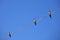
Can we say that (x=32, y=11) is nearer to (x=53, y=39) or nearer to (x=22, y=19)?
(x=22, y=19)

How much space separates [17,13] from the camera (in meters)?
1.63

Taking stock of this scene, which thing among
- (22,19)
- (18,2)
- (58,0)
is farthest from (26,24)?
(58,0)

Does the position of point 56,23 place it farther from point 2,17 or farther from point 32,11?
point 2,17

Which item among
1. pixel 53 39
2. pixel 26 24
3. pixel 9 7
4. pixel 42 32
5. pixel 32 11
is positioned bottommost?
pixel 53 39

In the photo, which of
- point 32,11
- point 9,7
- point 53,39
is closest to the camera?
point 53,39

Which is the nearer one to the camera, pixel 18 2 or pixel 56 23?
pixel 56 23

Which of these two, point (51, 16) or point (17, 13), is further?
point (17, 13)

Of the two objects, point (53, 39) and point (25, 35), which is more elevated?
point (25, 35)

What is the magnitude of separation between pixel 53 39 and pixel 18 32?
0.49 metres

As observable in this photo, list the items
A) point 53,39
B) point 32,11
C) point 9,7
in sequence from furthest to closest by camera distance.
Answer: point 9,7
point 32,11
point 53,39

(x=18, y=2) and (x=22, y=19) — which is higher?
(x=18, y=2)

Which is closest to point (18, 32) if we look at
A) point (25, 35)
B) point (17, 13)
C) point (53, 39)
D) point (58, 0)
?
point (25, 35)

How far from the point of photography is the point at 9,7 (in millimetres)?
1672

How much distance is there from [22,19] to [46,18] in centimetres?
33
